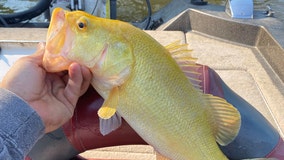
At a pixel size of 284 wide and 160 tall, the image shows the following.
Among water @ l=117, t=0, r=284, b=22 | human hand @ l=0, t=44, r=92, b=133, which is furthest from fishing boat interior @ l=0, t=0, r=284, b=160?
water @ l=117, t=0, r=284, b=22

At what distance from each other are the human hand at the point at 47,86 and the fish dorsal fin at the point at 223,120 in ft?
1.39

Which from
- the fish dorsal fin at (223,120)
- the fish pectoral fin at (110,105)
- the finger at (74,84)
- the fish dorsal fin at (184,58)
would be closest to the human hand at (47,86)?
the finger at (74,84)

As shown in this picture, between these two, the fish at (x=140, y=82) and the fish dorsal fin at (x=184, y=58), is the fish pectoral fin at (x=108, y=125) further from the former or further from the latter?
the fish dorsal fin at (x=184, y=58)

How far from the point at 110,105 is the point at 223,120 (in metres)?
0.38

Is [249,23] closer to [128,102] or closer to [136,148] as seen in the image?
[136,148]

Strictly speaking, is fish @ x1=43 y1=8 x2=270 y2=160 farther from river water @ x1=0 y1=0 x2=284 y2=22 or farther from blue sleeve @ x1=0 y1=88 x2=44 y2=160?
river water @ x1=0 y1=0 x2=284 y2=22

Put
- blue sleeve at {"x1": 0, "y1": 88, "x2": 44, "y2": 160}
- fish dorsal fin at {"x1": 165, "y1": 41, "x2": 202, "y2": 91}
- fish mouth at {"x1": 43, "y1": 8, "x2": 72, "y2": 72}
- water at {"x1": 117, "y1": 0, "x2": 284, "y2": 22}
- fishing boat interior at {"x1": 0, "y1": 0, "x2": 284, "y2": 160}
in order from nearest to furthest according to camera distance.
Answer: blue sleeve at {"x1": 0, "y1": 88, "x2": 44, "y2": 160} < fish mouth at {"x1": 43, "y1": 8, "x2": 72, "y2": 72} < fish dorsal fin at {"x1": 165, "y1": 41, "x2": 202, "y2": 91} < fishing boat interior at {"x1": 0, "y1": 0, "x2": 284, "y2": 160} < water at {"x1": 117, "y1": 0, "x2": 284, "y2": 22}

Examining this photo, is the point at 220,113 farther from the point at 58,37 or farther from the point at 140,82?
the point at 58,37

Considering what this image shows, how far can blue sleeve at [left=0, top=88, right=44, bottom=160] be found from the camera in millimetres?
991

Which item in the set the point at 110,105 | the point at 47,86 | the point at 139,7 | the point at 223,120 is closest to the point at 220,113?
the point at 223,120

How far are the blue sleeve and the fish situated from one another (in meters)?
0.17

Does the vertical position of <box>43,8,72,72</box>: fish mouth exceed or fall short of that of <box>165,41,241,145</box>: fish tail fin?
it exceeds it

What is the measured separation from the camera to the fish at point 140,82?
1.13 m

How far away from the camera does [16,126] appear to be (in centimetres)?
104
